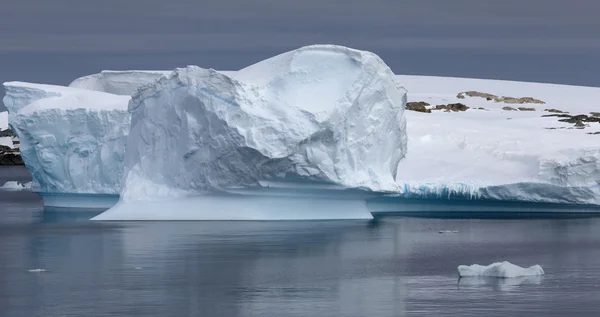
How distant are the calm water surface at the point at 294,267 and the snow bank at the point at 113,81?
9931mm

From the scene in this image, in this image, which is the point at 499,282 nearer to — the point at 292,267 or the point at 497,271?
the point at 497,271

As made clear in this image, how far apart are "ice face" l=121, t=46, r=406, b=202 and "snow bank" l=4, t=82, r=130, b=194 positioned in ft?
12.4

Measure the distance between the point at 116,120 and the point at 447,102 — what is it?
1991 centimetres

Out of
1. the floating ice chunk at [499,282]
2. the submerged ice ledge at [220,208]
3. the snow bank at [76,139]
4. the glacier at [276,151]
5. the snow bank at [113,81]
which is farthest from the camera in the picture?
the snow bank at [113,81]

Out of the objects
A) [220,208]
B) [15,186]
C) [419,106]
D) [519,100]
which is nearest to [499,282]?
[220,208]

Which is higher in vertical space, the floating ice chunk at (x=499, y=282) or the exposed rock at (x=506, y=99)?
the exposed rock at (x=506, y=99)

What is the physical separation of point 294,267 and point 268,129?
5.71 metres

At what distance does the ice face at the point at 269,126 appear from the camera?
23.0 meters

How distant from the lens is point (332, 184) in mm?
23750

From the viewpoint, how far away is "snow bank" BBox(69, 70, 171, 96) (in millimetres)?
35781

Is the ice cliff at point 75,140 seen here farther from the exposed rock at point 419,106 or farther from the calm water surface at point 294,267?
the exposed rock at point 419,106

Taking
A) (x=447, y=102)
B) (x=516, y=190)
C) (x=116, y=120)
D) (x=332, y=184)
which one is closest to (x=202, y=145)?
(x=332, y=184)

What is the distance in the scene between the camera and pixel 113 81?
1425 inches

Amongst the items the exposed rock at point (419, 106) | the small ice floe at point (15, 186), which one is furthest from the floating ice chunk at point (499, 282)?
the small ice floe at point (15, 186)
